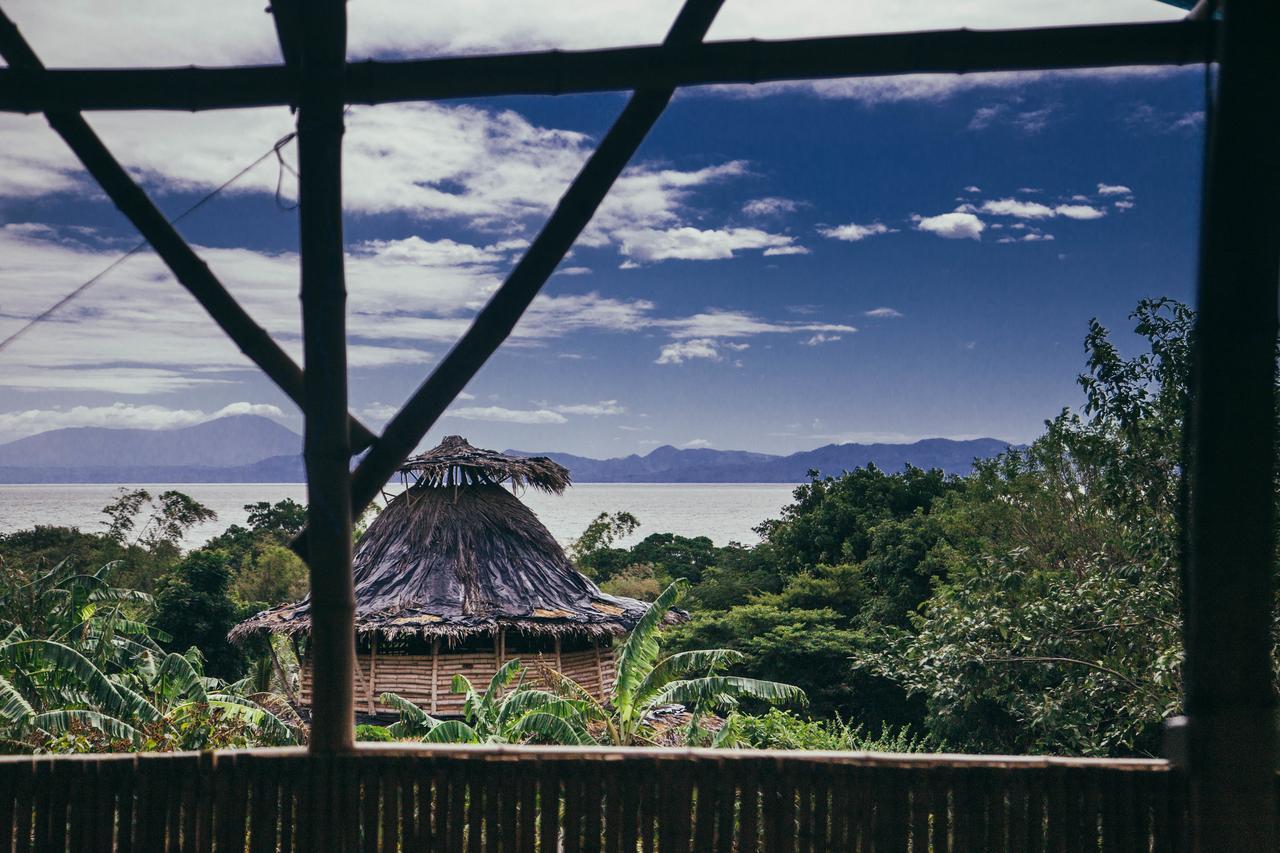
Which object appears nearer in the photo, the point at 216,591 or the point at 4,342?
the point at 4,342

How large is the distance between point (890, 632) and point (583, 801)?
52.5ft

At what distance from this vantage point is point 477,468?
1509 cm

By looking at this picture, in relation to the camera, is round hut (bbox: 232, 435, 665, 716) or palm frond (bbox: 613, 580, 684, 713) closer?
palm frond (bbox: 613, 580, 684, 713)

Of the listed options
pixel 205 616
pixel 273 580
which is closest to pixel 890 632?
pixel 205 616

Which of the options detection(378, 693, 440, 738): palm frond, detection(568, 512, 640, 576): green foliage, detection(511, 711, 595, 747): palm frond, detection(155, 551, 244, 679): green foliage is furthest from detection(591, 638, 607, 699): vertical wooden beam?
detection(568, 512, 640, 576): green foliage

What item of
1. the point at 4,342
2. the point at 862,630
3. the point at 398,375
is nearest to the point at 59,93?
the point at 4,342

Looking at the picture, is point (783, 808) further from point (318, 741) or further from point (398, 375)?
point (398, 375)

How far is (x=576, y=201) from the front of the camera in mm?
3049

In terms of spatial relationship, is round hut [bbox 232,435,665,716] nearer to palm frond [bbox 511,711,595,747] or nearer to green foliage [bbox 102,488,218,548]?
palm frond [bbox 511,711,595,747]

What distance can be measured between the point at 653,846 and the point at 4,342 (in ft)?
9.86

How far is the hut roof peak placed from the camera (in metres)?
14.7

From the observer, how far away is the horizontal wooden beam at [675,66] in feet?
9.64

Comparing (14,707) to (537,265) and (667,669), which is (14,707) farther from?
(537,265)

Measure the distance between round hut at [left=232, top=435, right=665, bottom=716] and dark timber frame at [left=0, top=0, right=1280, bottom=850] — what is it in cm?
1035
